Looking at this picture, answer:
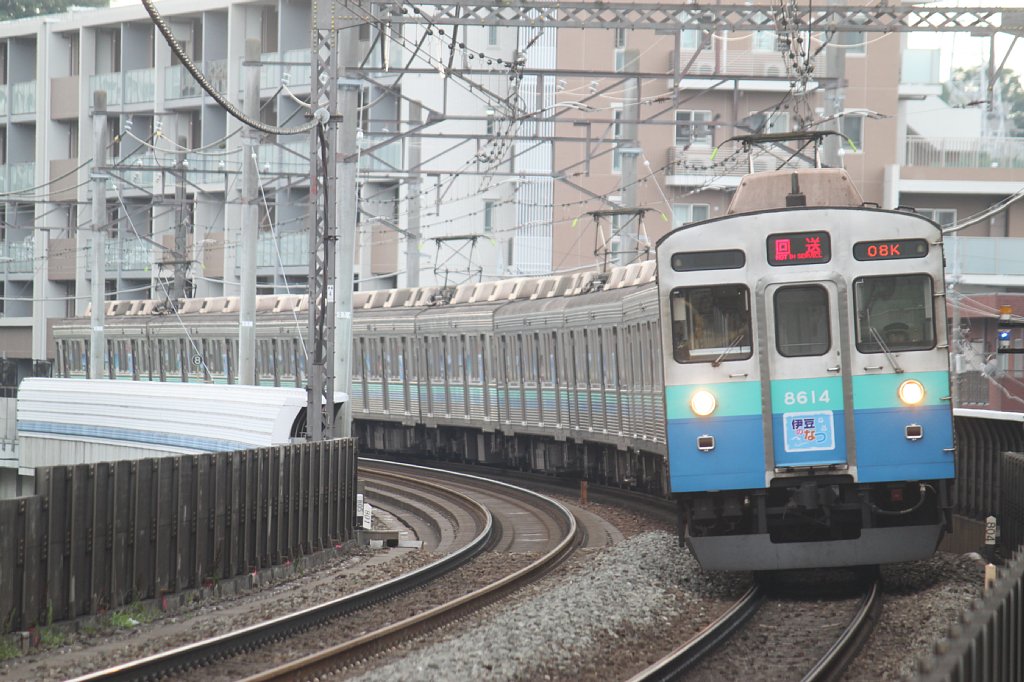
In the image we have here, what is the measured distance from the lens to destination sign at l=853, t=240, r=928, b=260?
11.5 m

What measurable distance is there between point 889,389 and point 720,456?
1382mm

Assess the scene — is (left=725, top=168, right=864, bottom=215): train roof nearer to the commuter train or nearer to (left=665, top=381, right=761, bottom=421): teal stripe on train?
the commuter train

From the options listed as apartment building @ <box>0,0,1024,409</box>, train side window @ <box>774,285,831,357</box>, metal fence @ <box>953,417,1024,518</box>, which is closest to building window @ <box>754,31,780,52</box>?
apartment building @ <box>0,0,1024,409</box>

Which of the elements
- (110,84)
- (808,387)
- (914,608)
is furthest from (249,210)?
(110,84)

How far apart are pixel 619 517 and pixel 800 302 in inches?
362

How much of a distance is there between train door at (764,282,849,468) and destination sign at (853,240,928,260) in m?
0.35

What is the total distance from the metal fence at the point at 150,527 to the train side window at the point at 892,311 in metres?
5.76

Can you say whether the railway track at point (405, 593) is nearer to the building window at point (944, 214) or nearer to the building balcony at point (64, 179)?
the building window at point (944, 214)

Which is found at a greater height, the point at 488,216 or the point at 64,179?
the point at 64,179

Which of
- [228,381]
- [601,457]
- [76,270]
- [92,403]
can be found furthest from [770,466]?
[76,270]

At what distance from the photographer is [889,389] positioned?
37.3 ft

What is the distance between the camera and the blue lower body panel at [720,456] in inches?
447

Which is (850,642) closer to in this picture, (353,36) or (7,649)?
(7,649)

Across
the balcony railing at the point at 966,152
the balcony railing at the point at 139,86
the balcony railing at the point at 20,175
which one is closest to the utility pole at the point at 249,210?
the balcony railing at the point at 966,152
